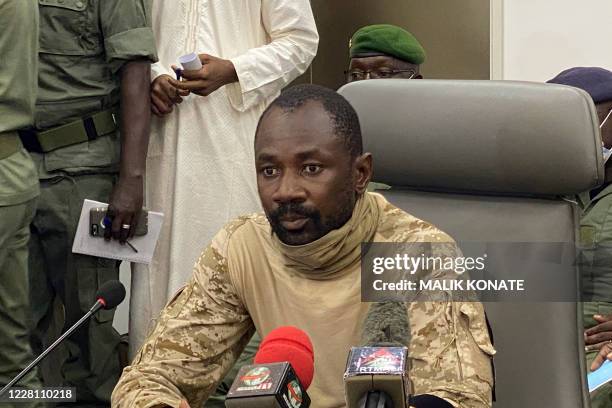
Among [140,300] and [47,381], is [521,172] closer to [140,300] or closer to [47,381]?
[140,300]

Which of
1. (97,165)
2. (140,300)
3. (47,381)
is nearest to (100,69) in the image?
(97,165)

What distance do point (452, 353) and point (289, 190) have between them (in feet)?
1.23

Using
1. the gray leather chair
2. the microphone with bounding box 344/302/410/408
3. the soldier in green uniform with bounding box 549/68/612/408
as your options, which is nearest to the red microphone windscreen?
the microphone with bounding box 344/302/410/408

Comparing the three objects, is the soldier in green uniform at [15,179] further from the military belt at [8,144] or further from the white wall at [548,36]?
the white wall at [548,36]

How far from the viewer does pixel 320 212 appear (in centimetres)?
183

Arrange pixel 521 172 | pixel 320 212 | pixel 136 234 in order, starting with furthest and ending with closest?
pixel 136 234, pixel 521 172, pixel 320 212

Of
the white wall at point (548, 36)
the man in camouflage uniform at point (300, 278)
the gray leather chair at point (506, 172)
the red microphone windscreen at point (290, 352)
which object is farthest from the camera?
the white wall at point (548, 36)

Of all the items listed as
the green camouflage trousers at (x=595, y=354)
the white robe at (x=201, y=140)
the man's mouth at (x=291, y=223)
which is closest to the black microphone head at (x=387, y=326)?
the man's mouth at (x=291, y=223)

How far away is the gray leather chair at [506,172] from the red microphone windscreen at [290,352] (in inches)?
30.5

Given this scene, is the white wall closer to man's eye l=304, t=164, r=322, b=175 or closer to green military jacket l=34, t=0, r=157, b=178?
green military jacket l=34, t=0, r=157, b=178

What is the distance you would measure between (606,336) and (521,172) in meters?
0.70

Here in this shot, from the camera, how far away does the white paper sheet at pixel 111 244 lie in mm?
2770

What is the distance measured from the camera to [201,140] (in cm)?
298

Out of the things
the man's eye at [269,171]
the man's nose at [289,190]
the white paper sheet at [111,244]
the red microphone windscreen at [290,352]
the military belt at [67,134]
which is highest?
the military belt at [67,134]
